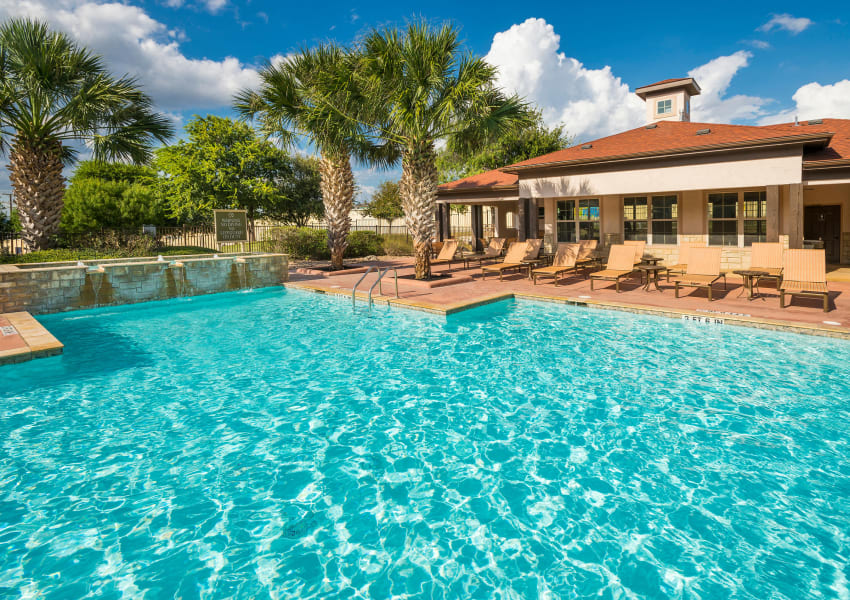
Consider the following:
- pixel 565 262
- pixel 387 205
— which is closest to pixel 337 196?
pixel 565 262

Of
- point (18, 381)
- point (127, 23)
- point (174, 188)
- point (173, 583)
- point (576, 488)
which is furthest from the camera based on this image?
point (174, 188)

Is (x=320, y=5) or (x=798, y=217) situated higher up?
(x=320, y=5)

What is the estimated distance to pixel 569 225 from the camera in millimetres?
18281

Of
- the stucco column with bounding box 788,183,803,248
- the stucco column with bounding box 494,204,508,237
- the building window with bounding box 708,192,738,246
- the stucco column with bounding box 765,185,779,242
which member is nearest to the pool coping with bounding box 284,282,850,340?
the stucco column with bounding box 788,183,803,248

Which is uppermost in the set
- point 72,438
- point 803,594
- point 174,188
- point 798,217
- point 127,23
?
point 127,23

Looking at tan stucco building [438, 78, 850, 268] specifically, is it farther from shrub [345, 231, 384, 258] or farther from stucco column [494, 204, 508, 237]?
shrub [345, 231, 384, 258]

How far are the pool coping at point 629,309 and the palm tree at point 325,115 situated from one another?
476 cm

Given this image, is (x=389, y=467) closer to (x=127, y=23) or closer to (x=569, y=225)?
(x=569, y=225)

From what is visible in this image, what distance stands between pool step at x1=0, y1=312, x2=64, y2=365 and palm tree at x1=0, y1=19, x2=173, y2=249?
835 cm

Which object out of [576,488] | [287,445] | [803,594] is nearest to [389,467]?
[287,445]

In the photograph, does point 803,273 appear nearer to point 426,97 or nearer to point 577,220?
point 577,220

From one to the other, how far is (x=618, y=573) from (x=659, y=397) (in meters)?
3.24

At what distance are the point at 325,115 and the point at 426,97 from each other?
333 centimetres

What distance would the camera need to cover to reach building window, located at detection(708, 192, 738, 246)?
49.3 ft
